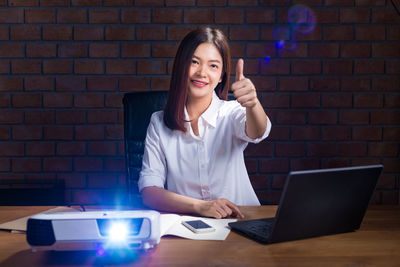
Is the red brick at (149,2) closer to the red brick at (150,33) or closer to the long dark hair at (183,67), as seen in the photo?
the red brick at (150,33)

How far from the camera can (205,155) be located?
1.54 meters

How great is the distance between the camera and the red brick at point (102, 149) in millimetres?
2129

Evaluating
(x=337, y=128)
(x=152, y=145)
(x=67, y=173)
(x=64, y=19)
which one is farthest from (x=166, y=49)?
(x=337, y=128)

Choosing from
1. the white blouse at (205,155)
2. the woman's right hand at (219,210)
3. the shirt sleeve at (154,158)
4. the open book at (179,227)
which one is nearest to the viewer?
the open book at (179,227)

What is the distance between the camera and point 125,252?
2.50 feet

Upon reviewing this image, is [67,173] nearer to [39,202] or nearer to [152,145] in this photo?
[39,202]

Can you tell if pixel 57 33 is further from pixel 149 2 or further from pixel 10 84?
pixel 149 2

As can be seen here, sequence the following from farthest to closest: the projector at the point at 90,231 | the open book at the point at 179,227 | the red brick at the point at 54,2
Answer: the red brick at the point at 54,2, the open book at the point at 179,227, the projector at the point at 90,231

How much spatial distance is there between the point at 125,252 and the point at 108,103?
1466mm

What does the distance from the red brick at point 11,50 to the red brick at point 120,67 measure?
50 centimetres

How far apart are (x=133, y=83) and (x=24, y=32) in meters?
0.68

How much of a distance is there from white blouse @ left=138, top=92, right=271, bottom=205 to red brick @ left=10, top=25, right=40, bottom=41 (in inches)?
40.6

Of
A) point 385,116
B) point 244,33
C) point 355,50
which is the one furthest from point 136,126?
point 385,116

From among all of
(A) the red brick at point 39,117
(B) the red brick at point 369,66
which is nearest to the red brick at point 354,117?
(B) the red brick at point 369,66
